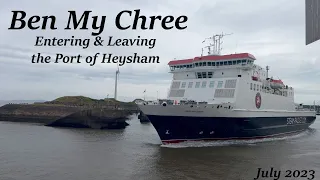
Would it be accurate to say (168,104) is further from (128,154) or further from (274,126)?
(274,126)

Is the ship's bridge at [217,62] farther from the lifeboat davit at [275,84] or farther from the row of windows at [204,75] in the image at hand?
the lifeboat davit at [275,84]

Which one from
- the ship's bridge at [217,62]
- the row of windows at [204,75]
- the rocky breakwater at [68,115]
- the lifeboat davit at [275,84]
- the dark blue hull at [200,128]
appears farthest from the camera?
the rocky breakwater at [68,115]

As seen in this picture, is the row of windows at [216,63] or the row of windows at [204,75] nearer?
the row of windows at [216,63]

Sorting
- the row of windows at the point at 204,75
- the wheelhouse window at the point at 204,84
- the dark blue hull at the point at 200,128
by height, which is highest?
the row of windows at the point at 204,75

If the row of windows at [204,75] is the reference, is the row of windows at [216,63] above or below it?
above

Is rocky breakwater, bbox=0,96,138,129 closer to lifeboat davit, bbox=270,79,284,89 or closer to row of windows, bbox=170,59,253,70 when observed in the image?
row of windows, bbox=170,59,253,70

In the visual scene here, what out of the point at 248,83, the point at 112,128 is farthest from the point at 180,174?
the point at 112,128

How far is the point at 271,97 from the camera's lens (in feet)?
95.7

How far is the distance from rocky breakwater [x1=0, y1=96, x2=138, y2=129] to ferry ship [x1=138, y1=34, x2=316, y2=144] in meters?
13.6

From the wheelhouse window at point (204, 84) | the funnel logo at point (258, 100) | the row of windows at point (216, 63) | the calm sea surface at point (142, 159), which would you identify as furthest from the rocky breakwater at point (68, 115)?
the funnel logo at point (258, 100)

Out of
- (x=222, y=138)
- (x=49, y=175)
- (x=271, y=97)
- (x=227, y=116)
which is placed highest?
(x=271, y=97)

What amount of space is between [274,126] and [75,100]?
143 feet

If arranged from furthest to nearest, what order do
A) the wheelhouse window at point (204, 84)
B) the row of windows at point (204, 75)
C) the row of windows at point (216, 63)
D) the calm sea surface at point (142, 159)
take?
the row of windows at point (204, 75)
the wheelhouse window at point (204, 84)
the row of windows at point (216, 63)
the calm sea surface at point (142, 159)

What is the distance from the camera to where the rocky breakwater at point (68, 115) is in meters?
37.5
